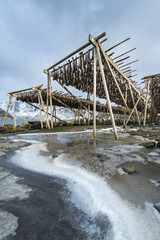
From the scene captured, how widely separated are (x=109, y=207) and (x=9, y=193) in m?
1.04

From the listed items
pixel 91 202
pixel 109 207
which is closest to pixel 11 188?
pixel 91 202

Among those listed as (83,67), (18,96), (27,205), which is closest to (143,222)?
(27,205)

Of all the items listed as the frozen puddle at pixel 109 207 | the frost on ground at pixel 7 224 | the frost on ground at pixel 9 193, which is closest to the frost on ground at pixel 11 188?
the frost on ground at pixel 9 193

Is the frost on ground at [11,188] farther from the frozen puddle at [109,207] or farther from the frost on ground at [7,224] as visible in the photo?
the frozen puddle at [109,207]

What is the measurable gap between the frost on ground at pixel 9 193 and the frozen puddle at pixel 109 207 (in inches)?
15.6

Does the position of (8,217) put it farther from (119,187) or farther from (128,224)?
(119,187)

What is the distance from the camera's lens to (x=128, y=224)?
73 cm

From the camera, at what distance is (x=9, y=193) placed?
106 cm

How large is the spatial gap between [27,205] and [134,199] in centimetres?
104

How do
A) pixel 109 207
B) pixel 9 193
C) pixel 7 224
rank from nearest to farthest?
1. pixel 7 224
2. pixel 109 207
3. pixel 9 193

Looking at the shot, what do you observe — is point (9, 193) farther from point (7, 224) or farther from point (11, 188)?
point (7, 224)

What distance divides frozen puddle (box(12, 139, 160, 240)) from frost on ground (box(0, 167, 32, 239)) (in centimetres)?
39

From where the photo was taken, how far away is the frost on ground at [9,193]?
685mm

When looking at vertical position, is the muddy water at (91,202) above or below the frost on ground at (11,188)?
below
